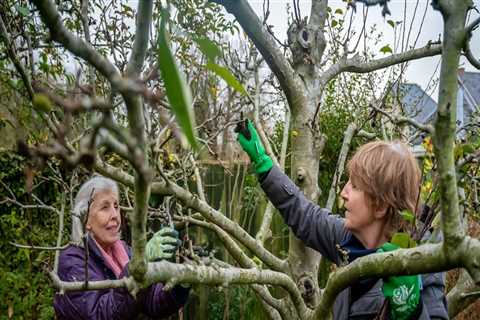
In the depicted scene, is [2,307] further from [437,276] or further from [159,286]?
[437,276]

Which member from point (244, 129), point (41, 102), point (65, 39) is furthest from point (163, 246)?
point (41, 102)

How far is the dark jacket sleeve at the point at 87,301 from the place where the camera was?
91.4 inches

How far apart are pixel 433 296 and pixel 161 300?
114 cm

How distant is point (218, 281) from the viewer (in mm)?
1421

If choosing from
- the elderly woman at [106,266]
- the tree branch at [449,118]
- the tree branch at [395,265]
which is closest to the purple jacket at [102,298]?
the elderly woman at [106,266]

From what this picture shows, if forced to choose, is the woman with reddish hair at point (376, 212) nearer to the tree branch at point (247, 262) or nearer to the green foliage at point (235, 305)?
the tree branch at point (247, 262)

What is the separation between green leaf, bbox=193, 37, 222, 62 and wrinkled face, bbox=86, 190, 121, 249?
7.73 ft

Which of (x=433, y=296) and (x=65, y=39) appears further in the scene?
(x=433, y=296)

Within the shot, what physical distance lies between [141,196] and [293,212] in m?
1.60

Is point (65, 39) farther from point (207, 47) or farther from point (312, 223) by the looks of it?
point (312, 223)

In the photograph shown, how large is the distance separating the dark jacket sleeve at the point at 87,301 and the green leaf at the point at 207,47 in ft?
6.21

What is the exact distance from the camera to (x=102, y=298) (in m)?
2.42

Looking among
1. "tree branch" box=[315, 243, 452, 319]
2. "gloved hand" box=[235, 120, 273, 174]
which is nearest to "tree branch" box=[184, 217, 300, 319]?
"gloved hand" box=[235, 120, 273, 174]

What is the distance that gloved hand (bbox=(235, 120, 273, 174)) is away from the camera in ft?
8.08
